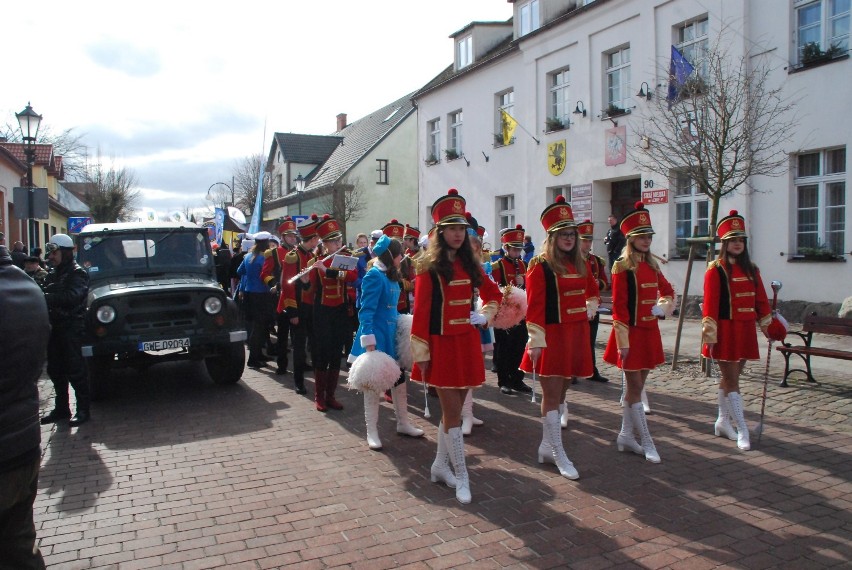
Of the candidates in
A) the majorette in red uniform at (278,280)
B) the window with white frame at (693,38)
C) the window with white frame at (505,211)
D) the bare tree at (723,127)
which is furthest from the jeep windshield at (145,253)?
the window with white frame at (505,211)

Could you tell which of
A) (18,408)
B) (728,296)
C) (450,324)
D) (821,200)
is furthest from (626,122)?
(18,408)

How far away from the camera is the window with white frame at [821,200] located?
12.7 metres

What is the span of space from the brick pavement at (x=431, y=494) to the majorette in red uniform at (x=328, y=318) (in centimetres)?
48

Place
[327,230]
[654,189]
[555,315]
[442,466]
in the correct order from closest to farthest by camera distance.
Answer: [442,466] → [555,315] → [327,230] → [654,189]

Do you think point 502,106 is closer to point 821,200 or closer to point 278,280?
point 821,200

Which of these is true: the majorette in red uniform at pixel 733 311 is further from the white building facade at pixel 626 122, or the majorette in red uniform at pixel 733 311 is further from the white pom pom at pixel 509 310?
the white building facade at pixel 626 122

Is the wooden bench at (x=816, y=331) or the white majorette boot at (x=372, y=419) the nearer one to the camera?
the white majorette boot at (x=372, y=419)

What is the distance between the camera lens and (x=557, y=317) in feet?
17.4

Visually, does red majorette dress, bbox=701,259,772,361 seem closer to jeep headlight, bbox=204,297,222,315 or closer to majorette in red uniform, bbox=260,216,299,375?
jeep headlight, bbox=204,297,222,315

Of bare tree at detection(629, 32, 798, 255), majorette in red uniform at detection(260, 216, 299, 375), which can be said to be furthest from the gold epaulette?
majorette in red uniform at detection(260, 216, 299, 375)

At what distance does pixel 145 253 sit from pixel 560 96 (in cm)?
1442

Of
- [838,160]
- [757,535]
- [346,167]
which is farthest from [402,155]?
[757,535]

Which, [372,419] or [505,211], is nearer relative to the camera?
[372,419]

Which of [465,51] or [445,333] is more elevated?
[465,51]
